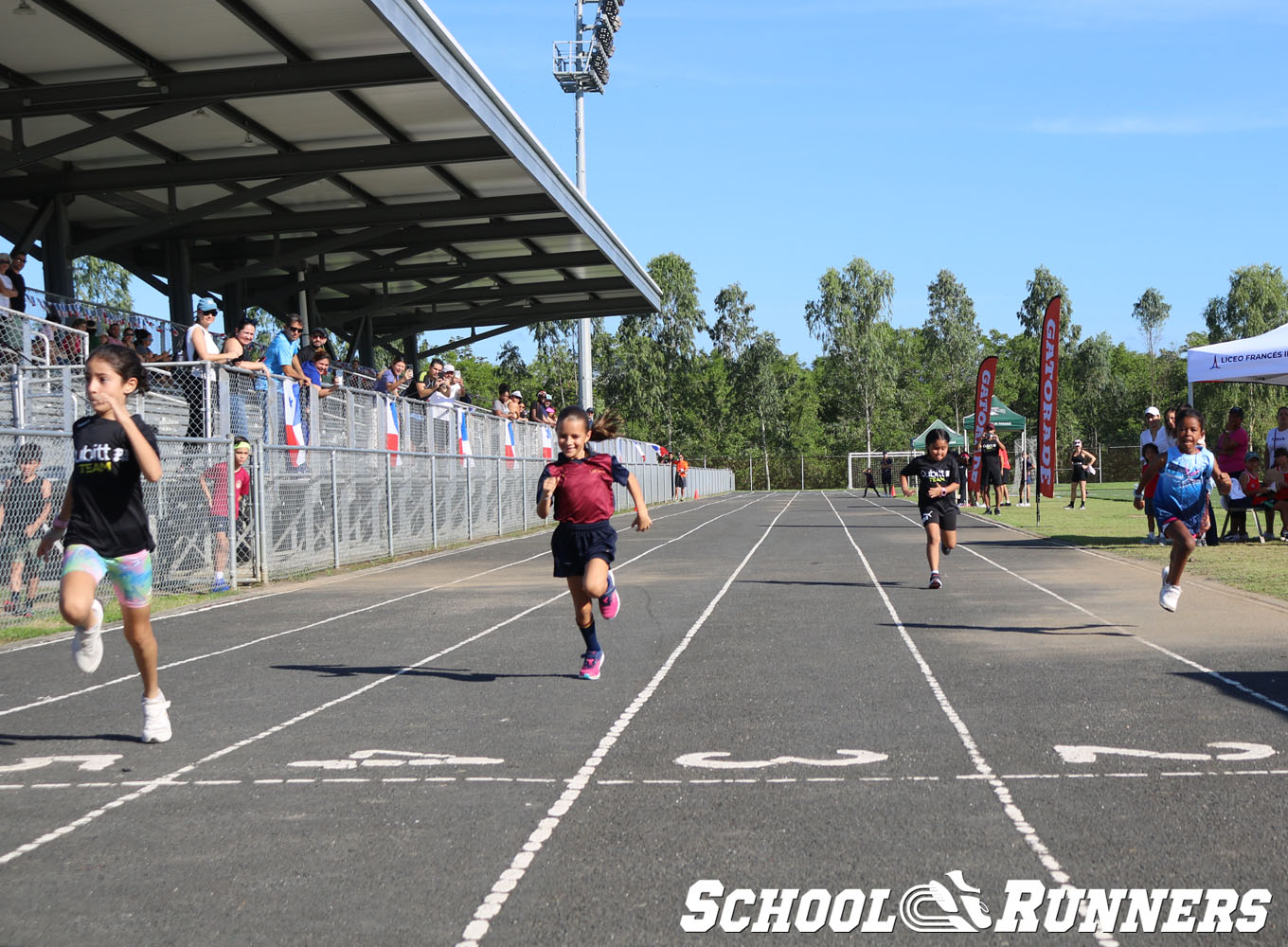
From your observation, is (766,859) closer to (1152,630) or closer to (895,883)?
(895,883)

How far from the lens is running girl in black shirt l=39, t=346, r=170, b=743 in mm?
6078

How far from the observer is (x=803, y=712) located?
7102 millimetres

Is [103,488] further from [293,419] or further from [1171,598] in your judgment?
[293,419]

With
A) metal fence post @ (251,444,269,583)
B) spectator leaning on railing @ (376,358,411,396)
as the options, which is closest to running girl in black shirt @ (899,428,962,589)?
metal fence post @ (251,444,269,583)

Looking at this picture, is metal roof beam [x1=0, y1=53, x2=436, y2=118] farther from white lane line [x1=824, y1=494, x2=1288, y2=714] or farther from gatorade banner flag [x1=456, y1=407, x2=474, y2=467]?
white lane line [x1=824, y1=494, x2=1288, y2=714]

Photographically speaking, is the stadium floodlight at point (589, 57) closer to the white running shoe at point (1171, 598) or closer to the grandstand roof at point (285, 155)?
the grandstand roof at point (285, 155)

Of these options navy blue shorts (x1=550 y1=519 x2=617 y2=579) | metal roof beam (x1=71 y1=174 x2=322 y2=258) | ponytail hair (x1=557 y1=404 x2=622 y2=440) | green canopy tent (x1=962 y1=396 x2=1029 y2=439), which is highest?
metal roof beam (x1=71 y1=174 x2=322 y2=258)

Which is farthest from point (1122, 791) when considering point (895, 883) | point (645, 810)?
point (645, 810)

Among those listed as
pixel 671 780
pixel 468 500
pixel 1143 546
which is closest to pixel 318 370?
pixel 468 500

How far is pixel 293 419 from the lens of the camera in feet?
53.9

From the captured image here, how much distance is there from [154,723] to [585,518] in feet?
9.61

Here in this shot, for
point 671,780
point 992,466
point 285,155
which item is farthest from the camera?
point 992,466

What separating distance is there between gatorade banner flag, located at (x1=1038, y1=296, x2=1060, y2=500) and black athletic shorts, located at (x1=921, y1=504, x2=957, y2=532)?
1059 centimetres
